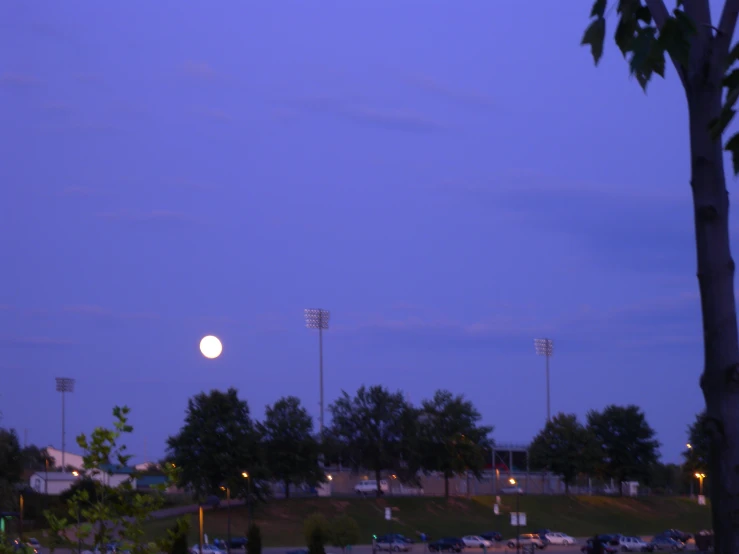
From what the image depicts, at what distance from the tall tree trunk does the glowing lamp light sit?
5.02 meters

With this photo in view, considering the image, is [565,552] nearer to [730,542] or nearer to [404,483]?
[404,483]

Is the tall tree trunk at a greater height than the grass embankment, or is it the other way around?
the tall tree trunk

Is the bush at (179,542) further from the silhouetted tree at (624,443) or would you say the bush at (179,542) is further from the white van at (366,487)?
the silhouetted tree at (624,443)

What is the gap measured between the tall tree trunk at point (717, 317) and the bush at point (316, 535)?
3522cm

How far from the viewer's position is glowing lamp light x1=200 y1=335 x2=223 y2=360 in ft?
27.1

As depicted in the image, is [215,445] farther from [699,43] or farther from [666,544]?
[699,43]

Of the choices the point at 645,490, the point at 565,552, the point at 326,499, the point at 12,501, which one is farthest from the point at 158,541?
the point at 645,490

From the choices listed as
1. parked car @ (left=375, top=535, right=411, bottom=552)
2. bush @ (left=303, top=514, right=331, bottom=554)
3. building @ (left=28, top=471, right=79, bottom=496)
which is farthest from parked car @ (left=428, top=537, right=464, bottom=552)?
building @ (left=28, top=471, right=79, bottom=496)

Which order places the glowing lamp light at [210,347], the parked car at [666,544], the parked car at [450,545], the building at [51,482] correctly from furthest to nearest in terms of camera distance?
the building at [51,482]
the parked car at [450,545]
the parked car at [666,544]
the glowing lamp light at [210,347]

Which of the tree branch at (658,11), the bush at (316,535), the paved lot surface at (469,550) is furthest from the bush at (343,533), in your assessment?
the tree branch at (658,11)

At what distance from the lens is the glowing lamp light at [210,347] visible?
825 centimetres

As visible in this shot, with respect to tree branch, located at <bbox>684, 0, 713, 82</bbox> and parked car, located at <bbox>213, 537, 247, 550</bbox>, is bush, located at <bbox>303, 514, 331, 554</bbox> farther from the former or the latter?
tree branch, located at <bbox>684, 0, 713, 82</bbox>

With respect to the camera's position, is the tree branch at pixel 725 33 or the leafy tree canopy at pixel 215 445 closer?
the tree branch at pixel 725 33

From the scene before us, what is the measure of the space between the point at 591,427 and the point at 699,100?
9494 centimetres
